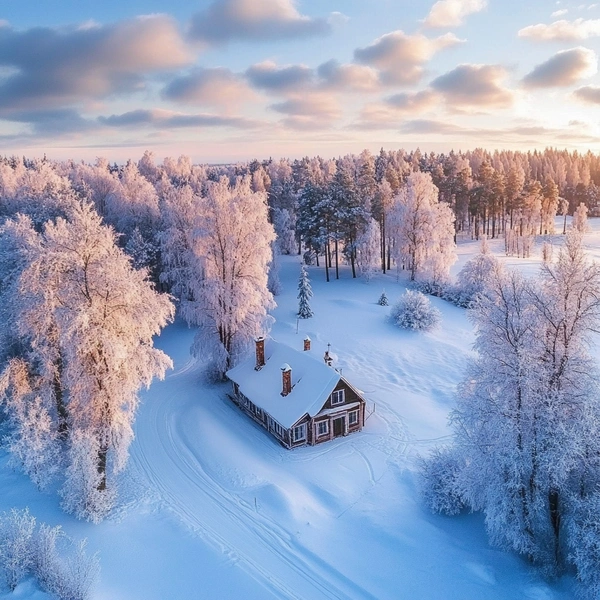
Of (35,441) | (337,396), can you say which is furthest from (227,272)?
(35,441)

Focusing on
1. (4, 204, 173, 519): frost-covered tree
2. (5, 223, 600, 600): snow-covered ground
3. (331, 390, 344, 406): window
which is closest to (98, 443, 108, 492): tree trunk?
(4, 204, 173, 519): frost-covered tree

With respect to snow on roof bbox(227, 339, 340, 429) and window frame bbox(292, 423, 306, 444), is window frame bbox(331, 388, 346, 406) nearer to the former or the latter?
snow on roof bbox(227, 339, 340, 429)

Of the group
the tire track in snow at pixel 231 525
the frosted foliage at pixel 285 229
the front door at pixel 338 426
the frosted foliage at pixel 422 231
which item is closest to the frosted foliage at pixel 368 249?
the frosted foliage at pixel 422 231

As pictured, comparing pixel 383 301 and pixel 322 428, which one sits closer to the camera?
pixel 322 428

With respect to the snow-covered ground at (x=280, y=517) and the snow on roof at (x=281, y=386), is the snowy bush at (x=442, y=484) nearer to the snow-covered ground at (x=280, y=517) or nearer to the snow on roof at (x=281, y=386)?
the snow-covered ground at (x=280, y=517)

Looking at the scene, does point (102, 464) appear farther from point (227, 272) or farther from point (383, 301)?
point (383, 301)

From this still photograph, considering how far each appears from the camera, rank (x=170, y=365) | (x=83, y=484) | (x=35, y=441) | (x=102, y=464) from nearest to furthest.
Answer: (x=83, y=484)
(x=35, y=441)
(x=102, y=464)
(x=170, y=365)

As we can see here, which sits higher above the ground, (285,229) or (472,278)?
(285,229)
